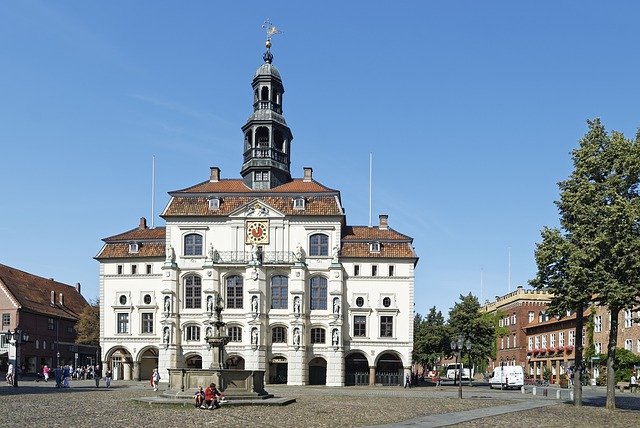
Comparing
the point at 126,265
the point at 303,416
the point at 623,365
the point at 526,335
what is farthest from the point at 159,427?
the point at 526,335

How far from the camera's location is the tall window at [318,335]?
2822 inches

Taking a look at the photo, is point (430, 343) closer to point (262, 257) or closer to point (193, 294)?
point (262, 257)

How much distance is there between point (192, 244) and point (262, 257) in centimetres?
695

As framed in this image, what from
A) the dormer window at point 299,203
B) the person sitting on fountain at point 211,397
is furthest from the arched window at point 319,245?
the person sitting on fountain at point 211,397

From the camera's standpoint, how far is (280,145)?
79.4m

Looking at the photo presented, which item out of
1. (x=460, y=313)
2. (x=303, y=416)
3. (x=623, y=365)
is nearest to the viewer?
(x=303, y=416)

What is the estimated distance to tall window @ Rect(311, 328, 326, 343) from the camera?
71688 mm

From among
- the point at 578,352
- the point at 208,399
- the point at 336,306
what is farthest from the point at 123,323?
the point at 578,352

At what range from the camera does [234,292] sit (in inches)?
2840

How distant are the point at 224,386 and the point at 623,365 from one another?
4926 centimetres

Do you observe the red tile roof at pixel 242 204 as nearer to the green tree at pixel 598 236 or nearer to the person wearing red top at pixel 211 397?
the green tree at pixel 598 236

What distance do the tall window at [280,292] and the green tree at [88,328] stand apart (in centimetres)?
3304

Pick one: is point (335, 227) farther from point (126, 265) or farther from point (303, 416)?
point (303, 416)

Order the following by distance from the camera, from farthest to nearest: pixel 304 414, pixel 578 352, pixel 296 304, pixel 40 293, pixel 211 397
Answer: pixel 40 293 → pixel 296 304 → pixel 578 352 → pixel 211 397 → pixel 304 414
